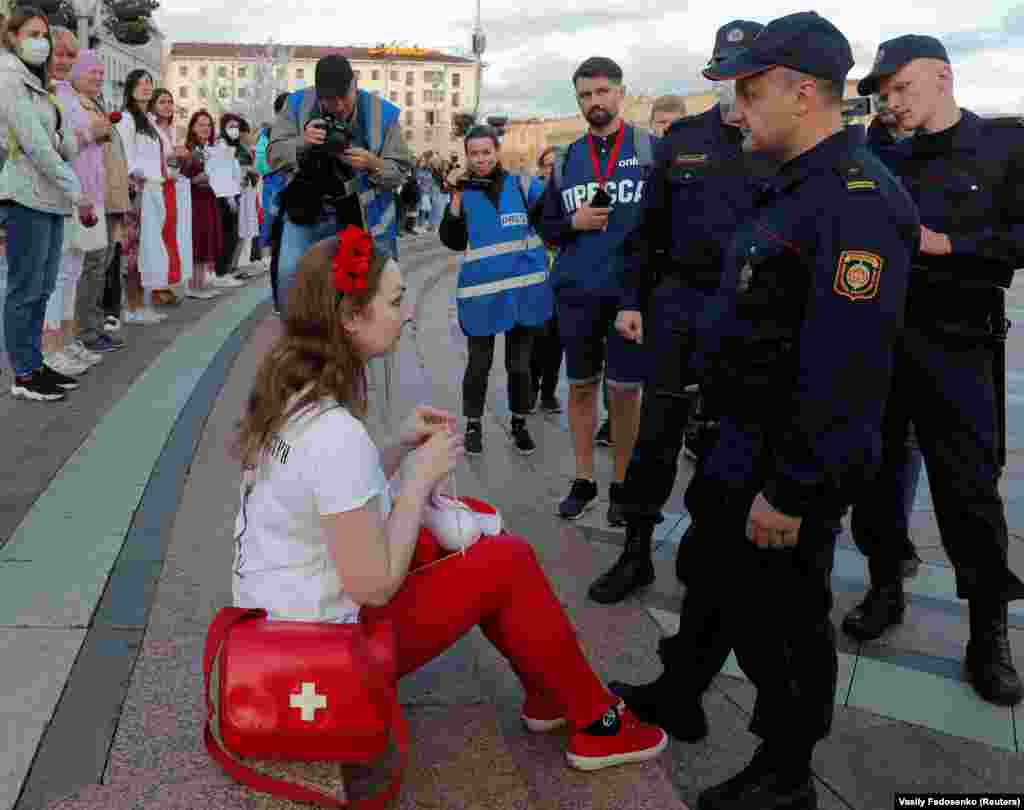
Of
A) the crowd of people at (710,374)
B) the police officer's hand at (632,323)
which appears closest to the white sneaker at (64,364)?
the crowd of people at (710,374)

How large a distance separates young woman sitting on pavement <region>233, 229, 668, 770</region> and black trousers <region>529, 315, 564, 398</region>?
4791mm

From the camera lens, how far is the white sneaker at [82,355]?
23.8 feet

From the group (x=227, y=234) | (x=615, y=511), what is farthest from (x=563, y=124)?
(x=615, y=511)

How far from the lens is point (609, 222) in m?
5.07

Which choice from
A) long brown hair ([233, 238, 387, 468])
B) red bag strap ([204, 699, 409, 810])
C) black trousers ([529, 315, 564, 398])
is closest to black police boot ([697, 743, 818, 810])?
red bag strap ([204, 699, 409, 810])

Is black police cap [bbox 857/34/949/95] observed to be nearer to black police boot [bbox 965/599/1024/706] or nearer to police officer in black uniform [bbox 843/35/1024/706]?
police officer in black uniform [bbox 843/35/1024/706]

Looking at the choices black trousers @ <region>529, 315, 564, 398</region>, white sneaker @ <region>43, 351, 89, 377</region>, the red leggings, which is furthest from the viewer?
black trousers @ <region>529, 315, 564, 398</region>

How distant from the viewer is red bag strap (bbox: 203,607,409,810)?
245cm

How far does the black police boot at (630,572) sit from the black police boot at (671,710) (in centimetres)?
93

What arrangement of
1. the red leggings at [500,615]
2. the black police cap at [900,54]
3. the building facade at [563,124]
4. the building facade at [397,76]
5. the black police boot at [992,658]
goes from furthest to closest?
the building facade at [397,76], the building facade at [563,124], the black police cap at [900,54], the black police boot at [992,658], the red leggings at [500,615]

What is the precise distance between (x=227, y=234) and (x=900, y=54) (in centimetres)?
1078

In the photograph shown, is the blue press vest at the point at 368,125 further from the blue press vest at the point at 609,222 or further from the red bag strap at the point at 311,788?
the red bag strap at the point at 311,788

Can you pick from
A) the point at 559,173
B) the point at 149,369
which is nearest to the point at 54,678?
the point at 559,173

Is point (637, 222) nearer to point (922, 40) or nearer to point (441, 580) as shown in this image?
point (922, 40)
